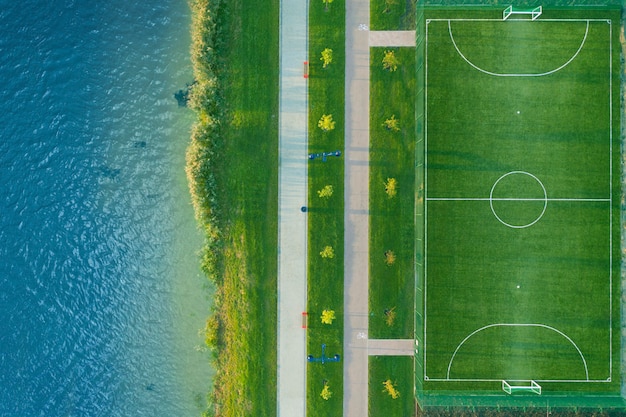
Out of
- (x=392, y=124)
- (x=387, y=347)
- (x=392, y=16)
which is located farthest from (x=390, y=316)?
(x=392, y=16)

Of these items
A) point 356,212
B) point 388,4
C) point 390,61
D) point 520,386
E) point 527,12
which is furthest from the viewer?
point 356,212

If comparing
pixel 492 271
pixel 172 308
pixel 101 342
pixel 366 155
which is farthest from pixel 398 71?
pixel 101 342

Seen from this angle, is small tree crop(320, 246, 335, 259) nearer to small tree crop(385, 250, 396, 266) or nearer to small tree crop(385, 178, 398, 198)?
small tree crop(385, 250, 396, 266)

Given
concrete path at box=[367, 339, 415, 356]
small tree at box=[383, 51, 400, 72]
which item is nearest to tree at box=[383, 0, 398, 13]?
small tree at box=[383, 51, 400, 72]

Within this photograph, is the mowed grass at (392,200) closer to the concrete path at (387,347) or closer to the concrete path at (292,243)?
the concrete path at (387,347)

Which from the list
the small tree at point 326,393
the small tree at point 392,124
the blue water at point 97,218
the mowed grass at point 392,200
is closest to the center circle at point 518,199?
the mowed grass at point 392,200

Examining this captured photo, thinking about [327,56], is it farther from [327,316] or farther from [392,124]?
[327,316]
